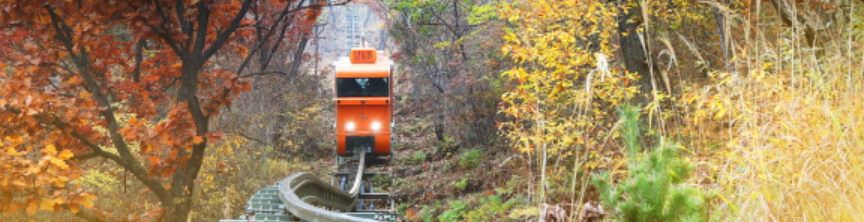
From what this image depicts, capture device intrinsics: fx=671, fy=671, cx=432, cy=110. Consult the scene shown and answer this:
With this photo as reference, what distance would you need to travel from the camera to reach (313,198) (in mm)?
7566

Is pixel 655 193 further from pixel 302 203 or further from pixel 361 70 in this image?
pixel 361 70

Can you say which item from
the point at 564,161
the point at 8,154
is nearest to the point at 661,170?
the point at 8,154

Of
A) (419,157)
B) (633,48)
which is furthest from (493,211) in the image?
(419,157)

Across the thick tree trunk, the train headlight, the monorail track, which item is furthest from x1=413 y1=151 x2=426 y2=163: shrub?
the thick tree trunk

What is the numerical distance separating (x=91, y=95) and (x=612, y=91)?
180 inches

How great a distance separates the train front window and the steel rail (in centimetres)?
194

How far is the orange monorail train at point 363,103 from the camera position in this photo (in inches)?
550

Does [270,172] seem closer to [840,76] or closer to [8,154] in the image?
[8,154]

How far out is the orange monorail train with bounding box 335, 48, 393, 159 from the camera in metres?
14.0

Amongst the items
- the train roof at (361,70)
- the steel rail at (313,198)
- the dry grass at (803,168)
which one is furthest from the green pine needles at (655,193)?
the train roof at (361,70)

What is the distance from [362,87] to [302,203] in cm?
891

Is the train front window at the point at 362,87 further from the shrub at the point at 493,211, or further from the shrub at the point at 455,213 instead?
the shrub at the point at 493,211

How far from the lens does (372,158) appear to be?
1555cm

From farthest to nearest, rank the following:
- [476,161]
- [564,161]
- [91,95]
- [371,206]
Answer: [476,161] → [371,206] → [564,161] → [91,95]
